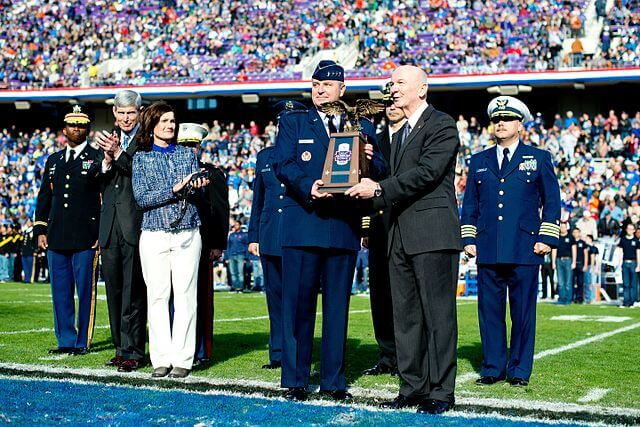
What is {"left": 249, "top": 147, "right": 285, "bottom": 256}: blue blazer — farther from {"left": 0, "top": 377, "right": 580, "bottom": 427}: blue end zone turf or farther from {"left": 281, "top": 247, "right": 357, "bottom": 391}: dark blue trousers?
{"left": 0, "top": 377, "right": 580, "bottom": 427}: blue end zone turf

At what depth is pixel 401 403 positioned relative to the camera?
6023 millimetres

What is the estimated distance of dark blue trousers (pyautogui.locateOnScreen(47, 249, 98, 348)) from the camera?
870 cm

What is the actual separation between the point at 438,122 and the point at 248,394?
216cm

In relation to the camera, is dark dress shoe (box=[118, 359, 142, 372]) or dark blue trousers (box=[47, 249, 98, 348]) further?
dark blue trousers (box=[47, 249, 98, 348])

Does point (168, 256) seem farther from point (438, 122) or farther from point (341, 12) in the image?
point (341, 12)

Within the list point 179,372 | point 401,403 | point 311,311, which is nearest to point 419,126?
point 311,311

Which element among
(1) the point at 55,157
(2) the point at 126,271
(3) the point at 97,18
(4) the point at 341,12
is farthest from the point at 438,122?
(3) the point at 97,18

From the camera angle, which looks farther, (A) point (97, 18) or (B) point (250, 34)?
(A) point (97, 18)

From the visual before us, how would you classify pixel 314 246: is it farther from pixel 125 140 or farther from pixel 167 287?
pixel 125 140

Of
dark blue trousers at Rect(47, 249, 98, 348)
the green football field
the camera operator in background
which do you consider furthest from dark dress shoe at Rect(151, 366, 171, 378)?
dark blue trousers at Rect(47, 249, 98, 348)

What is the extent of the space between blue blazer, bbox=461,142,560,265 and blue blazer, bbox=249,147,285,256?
66.7 inches

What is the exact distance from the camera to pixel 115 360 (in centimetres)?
775

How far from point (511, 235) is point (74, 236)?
3.91m

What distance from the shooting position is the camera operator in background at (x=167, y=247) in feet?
23.8
